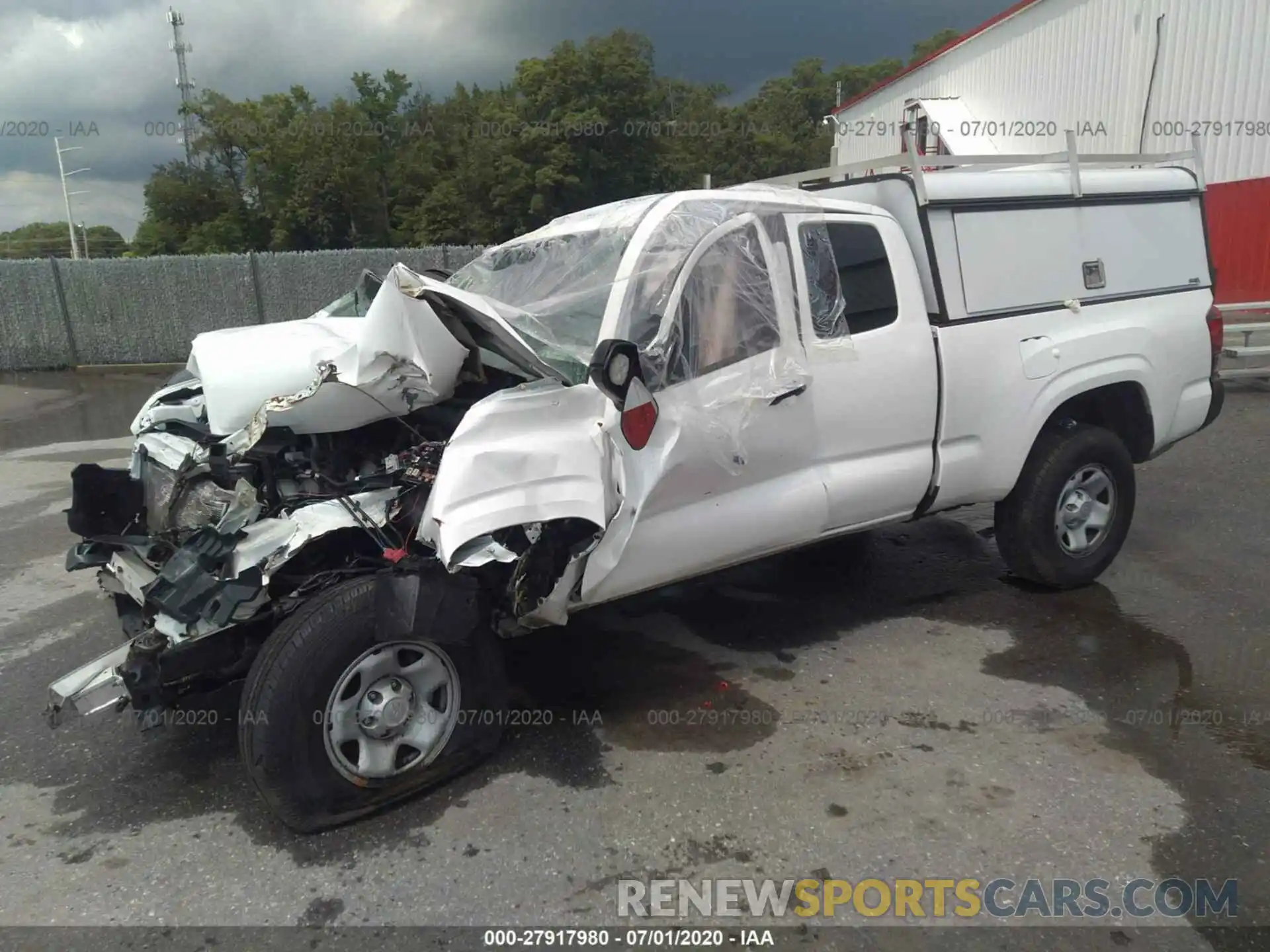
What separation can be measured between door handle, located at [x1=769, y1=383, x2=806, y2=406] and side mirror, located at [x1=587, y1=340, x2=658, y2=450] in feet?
2.05

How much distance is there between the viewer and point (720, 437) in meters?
3.40

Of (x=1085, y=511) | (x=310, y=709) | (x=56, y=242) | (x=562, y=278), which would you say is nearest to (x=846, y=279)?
(x=562, y=278)

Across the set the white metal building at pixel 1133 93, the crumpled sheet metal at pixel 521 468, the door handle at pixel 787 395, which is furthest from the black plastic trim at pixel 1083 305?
the white metal building at pixel 1133 93

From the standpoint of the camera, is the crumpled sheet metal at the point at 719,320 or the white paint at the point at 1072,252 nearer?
the crumpled sheet metal at the point at 719,320

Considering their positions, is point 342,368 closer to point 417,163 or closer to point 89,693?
point 89,693

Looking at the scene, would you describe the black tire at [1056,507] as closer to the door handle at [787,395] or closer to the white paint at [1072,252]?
the white paint at [1072,252]

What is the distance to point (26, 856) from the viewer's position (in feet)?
9.57

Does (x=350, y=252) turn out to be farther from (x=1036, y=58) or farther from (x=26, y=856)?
(x=26, y=856)

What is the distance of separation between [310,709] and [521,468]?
1.01 metres

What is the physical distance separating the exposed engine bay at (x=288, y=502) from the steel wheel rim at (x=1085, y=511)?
9.29 feet

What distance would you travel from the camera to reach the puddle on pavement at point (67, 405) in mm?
10492

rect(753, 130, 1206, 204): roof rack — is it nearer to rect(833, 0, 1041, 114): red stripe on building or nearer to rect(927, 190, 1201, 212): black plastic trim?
rect(927, 190, 1201, 212): black plastic trim

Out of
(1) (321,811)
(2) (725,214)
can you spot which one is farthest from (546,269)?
(1) (321,811)

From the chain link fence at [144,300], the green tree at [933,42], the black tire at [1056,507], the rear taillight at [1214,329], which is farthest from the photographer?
the green tree at [933,42]
